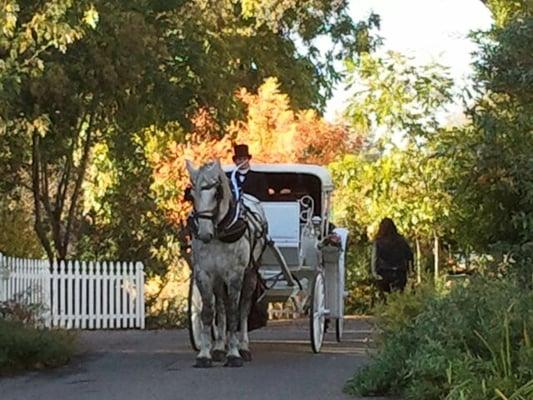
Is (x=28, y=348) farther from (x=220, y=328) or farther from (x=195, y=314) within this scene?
(x=220, y=328)

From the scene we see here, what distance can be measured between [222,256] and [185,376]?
57.5 inches

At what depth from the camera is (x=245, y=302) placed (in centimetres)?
1360

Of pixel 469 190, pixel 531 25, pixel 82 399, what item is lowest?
pixel 82 399

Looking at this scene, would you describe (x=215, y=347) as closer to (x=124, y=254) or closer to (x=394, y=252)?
(x=394, y=252)

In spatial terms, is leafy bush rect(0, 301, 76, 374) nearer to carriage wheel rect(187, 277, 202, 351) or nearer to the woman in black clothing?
carriage wheel rect(187, 277, 202, 351)

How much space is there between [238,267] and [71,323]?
987 cm

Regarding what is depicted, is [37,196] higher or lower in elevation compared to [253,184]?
higher

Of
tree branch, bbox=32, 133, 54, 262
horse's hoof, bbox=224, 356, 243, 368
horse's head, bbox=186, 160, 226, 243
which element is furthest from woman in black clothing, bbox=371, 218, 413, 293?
tree branch, bbox=32, 133, 54, 262

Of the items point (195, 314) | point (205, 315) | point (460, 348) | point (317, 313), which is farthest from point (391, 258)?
point (460, 348)

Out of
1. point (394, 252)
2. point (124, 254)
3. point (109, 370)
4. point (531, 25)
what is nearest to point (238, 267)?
point (109, 370)

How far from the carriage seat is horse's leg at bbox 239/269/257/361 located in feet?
3.21

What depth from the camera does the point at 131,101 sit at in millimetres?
21891

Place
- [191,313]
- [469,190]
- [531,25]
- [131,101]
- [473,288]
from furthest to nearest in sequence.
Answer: [131,101], [191,313], [469,190], [531,25], [473,288]

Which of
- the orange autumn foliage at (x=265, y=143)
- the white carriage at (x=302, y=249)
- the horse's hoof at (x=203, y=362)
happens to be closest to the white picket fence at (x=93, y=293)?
the orange autumn foliage at (x=265, y=143)
